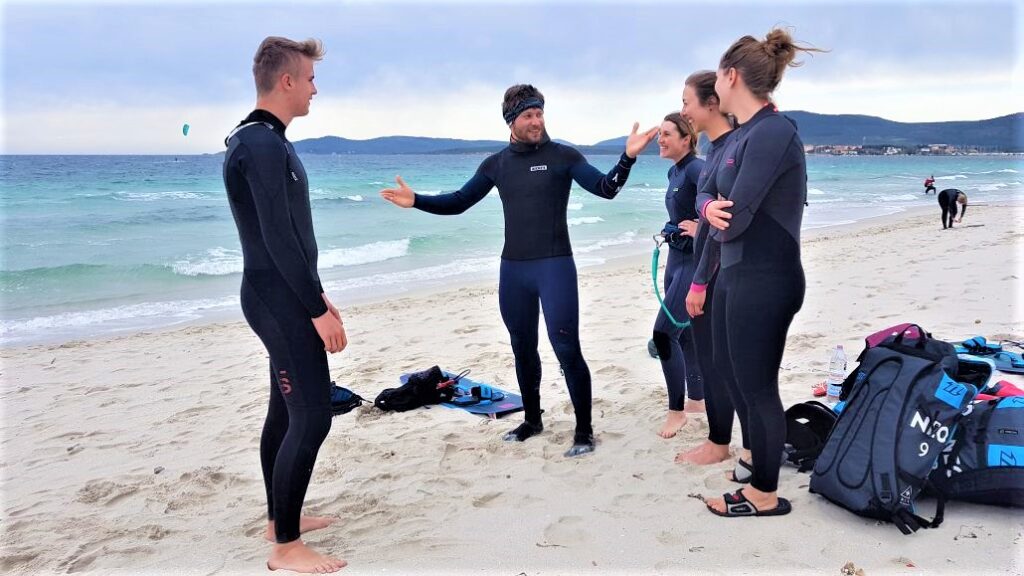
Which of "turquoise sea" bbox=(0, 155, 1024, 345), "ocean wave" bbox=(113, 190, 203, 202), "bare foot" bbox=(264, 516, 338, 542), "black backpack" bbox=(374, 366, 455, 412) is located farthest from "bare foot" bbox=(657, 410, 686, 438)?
"ocean wave" bbox=(113, 190, 203, 202)

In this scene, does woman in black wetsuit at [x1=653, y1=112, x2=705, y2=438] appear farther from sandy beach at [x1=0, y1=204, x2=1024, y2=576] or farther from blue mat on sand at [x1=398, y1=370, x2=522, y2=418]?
blue mat on sand at [x1=398, y1=370, x2=522, y2=418]

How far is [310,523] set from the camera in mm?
3350

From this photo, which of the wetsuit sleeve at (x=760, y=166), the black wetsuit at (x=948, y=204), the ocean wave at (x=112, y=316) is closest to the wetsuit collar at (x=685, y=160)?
the wetsuit sleeve at (x=760, y=166)

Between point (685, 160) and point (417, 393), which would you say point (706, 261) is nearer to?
point (685, 160)

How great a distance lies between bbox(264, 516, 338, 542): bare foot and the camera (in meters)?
3.26

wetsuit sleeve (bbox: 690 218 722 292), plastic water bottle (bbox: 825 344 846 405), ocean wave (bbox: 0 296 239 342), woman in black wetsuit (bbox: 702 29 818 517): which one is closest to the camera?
woman in black wetsuit (bbox: 702 29 818 517)

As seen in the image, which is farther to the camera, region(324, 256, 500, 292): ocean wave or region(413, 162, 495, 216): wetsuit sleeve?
region(324, 256, 500, 292): ocean wave

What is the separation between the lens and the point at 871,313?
704 centimetres

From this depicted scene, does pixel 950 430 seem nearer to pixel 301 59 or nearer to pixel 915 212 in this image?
pixel 301 59

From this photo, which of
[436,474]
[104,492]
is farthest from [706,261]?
[104,492]

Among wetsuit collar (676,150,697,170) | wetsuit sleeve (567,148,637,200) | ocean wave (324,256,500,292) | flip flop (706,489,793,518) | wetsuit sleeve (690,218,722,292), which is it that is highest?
wetsuit collar (676,150,697,170)

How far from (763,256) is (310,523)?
7.69 feet

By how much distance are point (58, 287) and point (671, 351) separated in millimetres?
11740

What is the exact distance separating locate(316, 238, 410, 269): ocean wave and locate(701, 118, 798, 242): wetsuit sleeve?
12.0 metres
